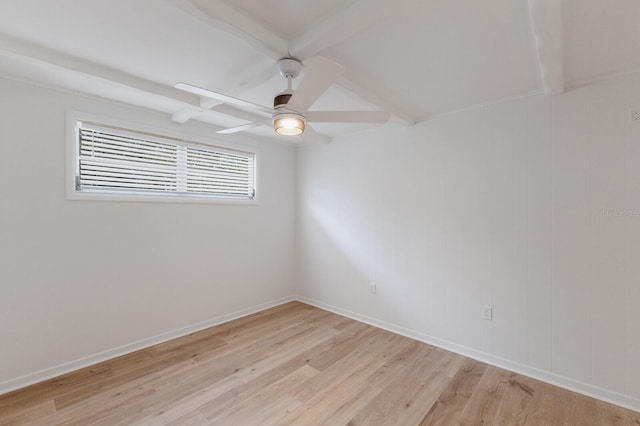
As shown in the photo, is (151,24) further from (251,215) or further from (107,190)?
(251,215)

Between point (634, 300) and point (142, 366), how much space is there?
3.77m

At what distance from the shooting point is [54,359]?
2328 mm

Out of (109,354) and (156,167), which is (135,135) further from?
(109,354)

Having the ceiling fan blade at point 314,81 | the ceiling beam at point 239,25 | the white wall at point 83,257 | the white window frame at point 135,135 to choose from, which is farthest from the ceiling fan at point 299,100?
the white wall at point 83,257

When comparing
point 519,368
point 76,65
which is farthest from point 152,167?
point 519,368

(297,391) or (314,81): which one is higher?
(314,81)

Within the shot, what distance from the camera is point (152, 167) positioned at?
2.93 m

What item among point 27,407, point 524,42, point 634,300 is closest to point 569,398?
point 634,300

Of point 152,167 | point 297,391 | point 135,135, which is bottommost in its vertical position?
point 297,391

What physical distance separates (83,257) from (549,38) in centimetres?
359

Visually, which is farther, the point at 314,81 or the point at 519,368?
the point at 519,368

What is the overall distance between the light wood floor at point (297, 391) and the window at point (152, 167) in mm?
1545

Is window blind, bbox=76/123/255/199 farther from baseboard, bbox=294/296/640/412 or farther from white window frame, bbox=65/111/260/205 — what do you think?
baseboard, bbox=294/296/640/412

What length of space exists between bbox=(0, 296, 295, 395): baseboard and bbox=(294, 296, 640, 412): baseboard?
61.9 inches
